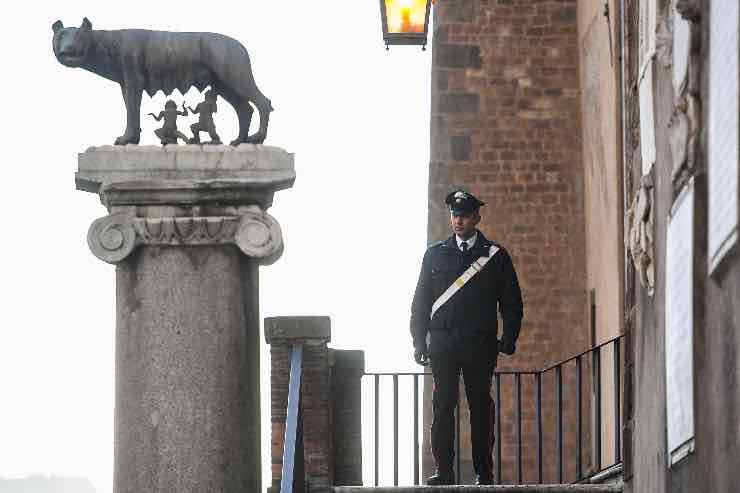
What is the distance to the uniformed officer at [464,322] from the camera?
41.5ft

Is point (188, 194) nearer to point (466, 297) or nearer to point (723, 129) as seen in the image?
point (466, 297)

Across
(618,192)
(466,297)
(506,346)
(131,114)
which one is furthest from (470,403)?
(618,192)

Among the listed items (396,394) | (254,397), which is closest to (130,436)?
(254,397)

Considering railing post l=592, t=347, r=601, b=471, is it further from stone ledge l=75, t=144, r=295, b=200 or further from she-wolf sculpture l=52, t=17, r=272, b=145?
stone ledge l=75, t=144, r=295, b=200

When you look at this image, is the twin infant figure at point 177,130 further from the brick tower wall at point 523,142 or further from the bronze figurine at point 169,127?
the brick tower wall at point 523,142

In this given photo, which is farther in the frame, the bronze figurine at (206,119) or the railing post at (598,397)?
the railing post at (598,397)

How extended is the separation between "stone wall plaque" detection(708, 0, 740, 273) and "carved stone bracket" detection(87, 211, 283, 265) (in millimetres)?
3282

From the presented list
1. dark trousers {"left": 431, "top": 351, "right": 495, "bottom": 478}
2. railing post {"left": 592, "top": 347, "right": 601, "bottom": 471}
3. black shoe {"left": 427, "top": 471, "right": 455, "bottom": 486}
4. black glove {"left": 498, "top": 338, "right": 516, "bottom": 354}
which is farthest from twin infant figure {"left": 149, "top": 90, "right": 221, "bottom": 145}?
railing post {"left": 592, "top": 347, "right": 601, "bottom": 471}

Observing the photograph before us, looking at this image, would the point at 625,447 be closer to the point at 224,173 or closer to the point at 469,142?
the point at 224,173

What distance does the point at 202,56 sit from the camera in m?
12.1

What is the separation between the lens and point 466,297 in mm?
12672

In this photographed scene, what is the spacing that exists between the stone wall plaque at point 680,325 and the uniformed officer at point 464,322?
98.3 inches

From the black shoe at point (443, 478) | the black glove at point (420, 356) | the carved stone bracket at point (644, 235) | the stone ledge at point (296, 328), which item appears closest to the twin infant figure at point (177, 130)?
the stone ledge at point (296, 328)

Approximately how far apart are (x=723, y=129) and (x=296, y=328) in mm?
4665
